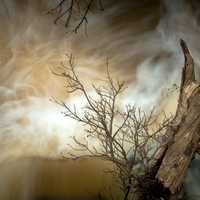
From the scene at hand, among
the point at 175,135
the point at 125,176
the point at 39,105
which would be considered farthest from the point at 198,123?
the point at 39,105

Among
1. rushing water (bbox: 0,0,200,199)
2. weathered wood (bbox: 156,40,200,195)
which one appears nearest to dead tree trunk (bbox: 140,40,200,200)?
weathered wood (bbox: 156,40,200,195)

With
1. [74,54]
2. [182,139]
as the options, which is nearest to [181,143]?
[182,139]

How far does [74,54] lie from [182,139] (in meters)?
7.53

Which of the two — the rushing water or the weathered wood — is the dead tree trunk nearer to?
the weathered wood

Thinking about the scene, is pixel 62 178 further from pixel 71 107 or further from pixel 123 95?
pixel 123 95

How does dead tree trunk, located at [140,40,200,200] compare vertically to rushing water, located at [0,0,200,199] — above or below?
below

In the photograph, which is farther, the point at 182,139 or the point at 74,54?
the point at 74,54

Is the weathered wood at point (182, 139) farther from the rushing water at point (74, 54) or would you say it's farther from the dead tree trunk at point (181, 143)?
the rushing water at point (74, 54)

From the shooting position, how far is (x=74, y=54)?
14.0 metres

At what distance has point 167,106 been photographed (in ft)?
42.8

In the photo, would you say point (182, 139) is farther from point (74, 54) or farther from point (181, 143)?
point (74, 54)

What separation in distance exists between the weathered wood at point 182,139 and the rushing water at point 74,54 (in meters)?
5.51

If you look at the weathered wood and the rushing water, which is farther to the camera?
the rushing water

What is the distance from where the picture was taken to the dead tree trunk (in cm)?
678
